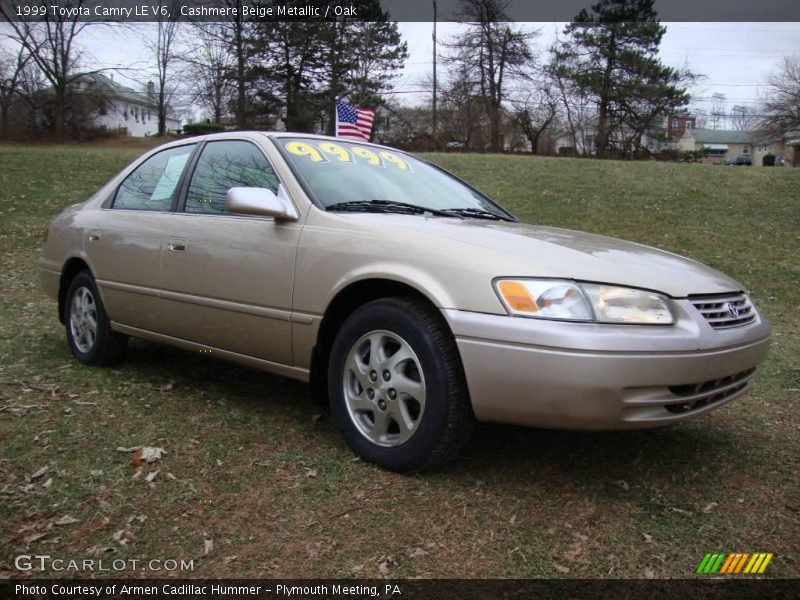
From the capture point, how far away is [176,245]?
376 cm

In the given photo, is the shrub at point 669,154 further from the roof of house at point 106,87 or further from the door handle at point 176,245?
the door handle at point 176,245

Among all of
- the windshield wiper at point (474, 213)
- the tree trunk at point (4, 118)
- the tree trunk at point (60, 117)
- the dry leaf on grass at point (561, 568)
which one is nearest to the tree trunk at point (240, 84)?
the tree trunk at point (60, 117)

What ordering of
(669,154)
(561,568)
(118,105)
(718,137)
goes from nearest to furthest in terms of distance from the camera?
(561,568)
(669,154)
(118,105)
(718,137)

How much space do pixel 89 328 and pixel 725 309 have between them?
3.89 metres

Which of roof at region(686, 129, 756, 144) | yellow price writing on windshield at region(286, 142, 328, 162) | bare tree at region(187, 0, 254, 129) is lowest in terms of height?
yellow price writing on windshield at region(286, 142, 328, 162)

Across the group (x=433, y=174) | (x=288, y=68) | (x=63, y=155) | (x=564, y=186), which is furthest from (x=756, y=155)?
(x=433, y=174)

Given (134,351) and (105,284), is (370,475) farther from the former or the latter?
(134,351)

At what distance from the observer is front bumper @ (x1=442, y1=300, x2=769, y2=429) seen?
94.2 inches

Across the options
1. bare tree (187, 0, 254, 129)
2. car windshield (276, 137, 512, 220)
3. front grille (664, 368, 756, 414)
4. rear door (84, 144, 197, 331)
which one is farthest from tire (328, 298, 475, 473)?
bare tree (187, 0, 254, 129)

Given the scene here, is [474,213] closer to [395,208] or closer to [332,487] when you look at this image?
[395,208]

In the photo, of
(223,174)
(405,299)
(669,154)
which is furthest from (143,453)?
(669,154)

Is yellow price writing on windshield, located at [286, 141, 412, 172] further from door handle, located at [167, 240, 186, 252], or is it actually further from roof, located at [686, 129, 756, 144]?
roof, located at [686, 129, 756, 144]

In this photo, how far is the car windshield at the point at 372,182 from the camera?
3398mm

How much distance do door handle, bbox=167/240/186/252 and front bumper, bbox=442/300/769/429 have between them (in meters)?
1.80
